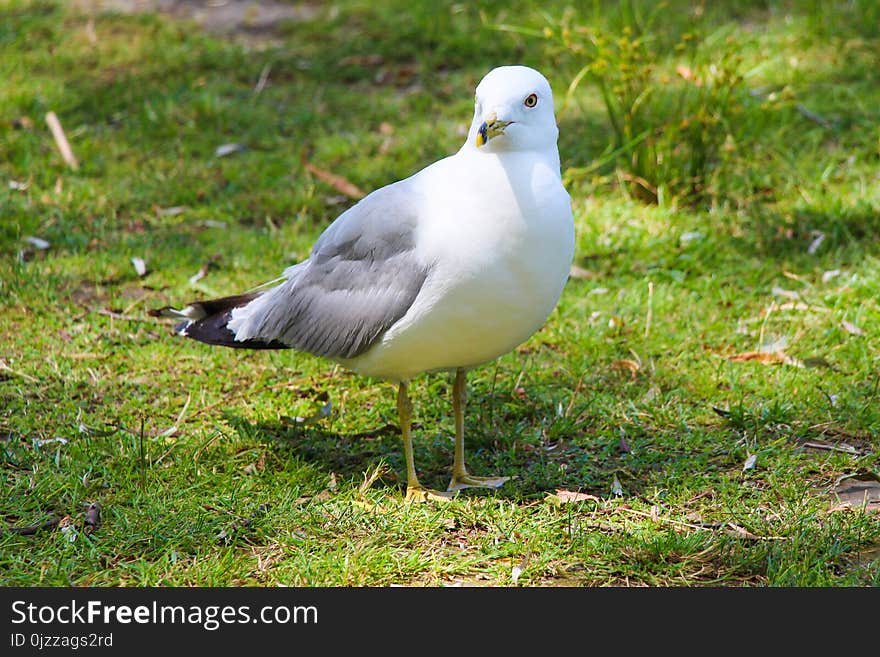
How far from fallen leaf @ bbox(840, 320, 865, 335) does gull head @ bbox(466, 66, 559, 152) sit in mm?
2021

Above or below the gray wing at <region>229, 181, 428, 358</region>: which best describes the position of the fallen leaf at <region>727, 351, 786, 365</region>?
below

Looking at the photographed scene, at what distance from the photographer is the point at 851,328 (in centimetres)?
493

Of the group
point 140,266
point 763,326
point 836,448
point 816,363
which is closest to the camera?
point 836,448

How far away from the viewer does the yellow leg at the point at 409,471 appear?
389cm

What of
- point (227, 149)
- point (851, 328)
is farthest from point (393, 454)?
point (227, 149)

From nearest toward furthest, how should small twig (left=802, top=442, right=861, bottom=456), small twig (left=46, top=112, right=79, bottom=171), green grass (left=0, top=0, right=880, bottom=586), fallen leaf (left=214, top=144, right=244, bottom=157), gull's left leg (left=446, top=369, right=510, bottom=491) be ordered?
1. green grass (left=0, top=0, right=880, bottom=586)
2. gull's left leg (left=446, top=369, right=510, bottom=491)
3. small twig (left=802, top=442, right=861, bottom=456)
4. small twig (left=46, top=112, right=79, bottom=171)
5. fallen leaf (left=214, top=144, right=244, bottom=157)

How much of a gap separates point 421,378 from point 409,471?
97cm

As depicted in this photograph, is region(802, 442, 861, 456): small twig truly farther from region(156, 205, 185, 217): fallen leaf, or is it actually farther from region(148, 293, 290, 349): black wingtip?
region(156, 205, 185, 217): fallen leaf

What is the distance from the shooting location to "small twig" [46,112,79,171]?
6.53 metres

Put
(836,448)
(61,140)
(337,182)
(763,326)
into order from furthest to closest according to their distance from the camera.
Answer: (61,140) → (337,182) → (763,326) → (836,448)

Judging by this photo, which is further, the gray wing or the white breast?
the gray wing

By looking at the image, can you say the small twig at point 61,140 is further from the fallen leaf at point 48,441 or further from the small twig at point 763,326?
the small twig at point 763,326

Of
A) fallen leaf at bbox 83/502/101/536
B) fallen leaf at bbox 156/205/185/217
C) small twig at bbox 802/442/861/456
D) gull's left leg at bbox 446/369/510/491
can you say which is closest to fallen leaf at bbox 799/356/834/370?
small twig at bbox 802/442/861/456

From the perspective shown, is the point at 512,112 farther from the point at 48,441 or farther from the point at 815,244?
the point at 815,244
